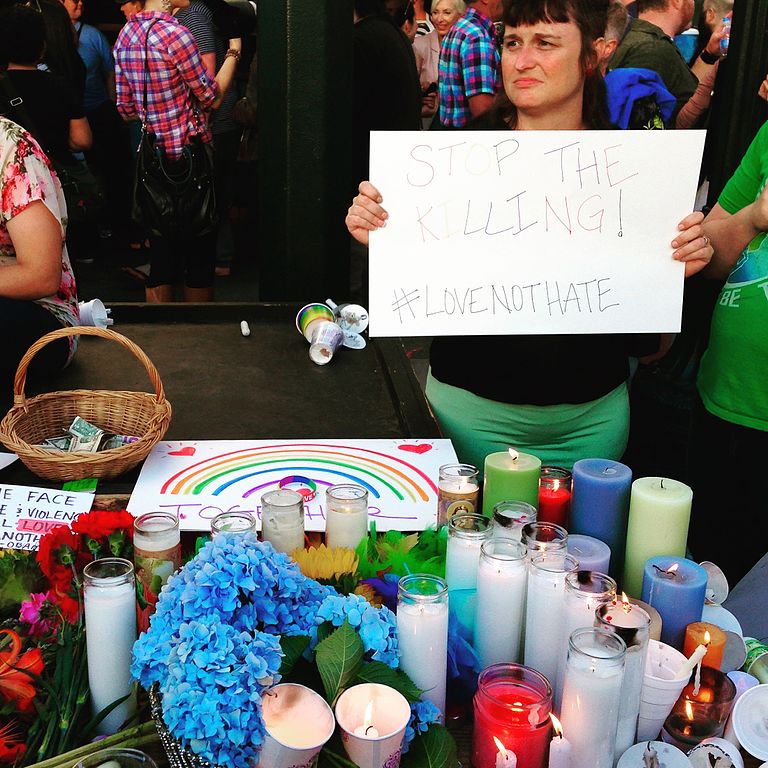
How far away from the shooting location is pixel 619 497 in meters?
1.16

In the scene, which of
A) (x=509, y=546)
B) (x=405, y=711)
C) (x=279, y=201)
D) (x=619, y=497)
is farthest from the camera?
(x=279, y=201)

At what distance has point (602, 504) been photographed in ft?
3.82

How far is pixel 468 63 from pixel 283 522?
113 inches

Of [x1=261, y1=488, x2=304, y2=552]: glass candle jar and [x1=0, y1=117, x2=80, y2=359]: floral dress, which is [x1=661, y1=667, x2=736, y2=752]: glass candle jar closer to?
[x1=261, y1=488, x2=304, y2=552]: glass candle jar

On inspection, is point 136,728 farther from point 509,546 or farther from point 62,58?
point 62,58

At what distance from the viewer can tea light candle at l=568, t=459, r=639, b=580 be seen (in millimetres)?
1161

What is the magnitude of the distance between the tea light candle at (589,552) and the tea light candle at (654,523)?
0.21 ft

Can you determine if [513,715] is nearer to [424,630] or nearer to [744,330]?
[424,630]

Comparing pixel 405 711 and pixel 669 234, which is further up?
pixel 669 234

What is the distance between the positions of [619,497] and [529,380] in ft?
1.78

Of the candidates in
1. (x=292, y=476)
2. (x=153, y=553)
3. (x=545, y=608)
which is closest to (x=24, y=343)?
(x=292, y=476)

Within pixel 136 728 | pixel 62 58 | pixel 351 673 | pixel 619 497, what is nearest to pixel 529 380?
pixel 619 497

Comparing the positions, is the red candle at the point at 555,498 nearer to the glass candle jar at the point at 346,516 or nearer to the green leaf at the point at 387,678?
the glass candle jar at the point at 346,516

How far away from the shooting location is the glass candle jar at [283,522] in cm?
109
